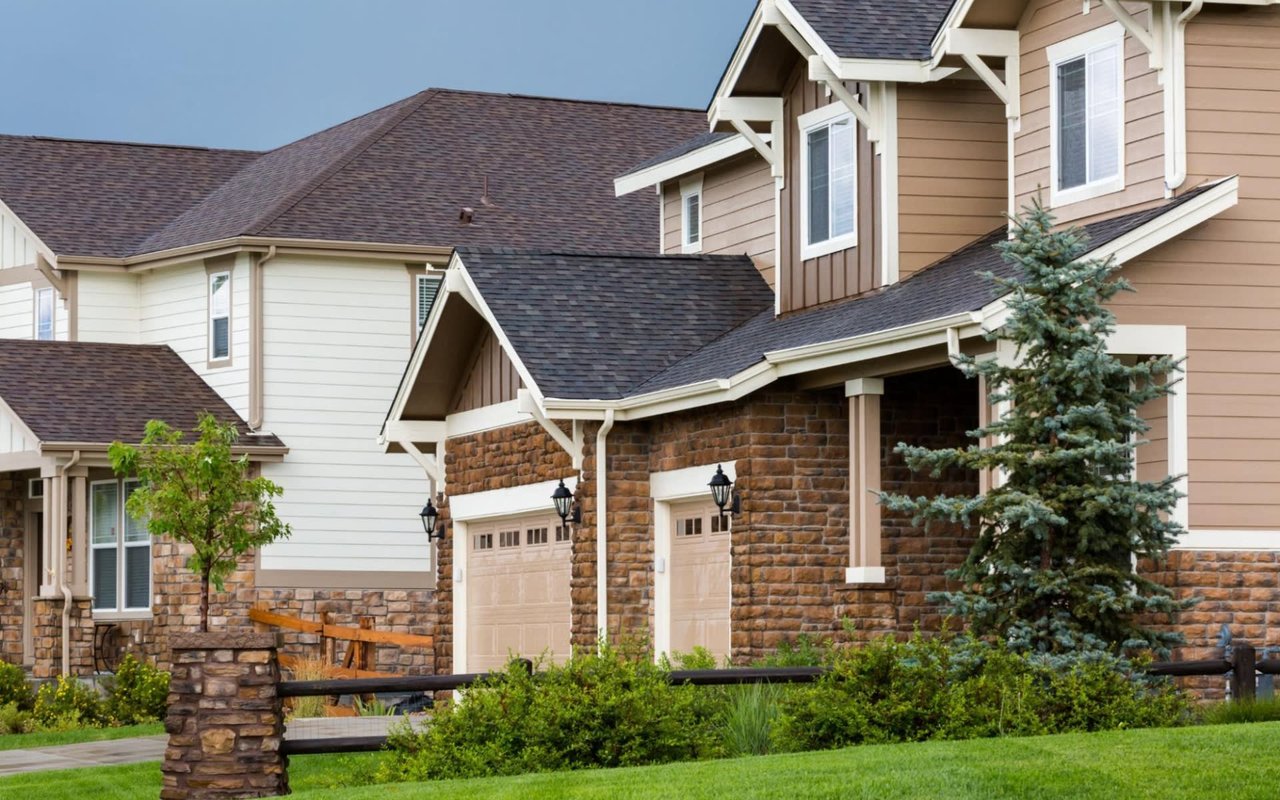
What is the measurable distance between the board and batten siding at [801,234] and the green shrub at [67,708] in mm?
10426

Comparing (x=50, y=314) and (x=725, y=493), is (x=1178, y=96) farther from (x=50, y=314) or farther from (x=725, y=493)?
(x=50, y=314)

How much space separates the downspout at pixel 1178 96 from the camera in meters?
17.0

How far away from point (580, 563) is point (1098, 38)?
24.5 feet

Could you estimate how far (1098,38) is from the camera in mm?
18203

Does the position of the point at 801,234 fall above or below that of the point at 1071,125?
below

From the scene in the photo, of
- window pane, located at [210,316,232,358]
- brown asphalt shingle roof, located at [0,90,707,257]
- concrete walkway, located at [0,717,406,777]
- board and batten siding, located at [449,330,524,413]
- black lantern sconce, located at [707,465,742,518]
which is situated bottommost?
concrete walkway, located at [0,717,406,777]

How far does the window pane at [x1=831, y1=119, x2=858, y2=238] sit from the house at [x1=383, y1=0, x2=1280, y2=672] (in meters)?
0.04

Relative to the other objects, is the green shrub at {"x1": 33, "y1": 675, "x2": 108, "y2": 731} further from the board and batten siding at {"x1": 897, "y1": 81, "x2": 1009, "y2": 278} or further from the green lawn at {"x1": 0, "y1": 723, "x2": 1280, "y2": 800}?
the green lawn at {"x1": 0, "y1": 723, "x2": 1280, "y2": 800}

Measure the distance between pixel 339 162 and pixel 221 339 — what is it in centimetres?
346

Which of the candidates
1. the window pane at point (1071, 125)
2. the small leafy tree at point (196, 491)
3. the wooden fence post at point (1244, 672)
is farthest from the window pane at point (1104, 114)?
the small leafy tree at point (196, 491)

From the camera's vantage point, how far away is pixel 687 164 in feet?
84.0

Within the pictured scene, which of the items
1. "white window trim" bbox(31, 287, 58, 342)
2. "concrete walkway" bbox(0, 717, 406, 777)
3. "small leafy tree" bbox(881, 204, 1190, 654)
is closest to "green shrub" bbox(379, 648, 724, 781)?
"small leafy tree" bbox(881, 204, 1190, 654)

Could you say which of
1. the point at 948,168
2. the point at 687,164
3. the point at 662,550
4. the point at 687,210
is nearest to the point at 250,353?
the point at 687,210

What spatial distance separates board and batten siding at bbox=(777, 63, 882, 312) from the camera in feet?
67.3
